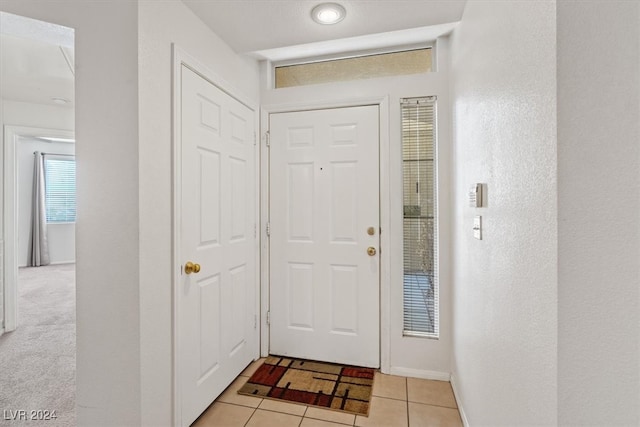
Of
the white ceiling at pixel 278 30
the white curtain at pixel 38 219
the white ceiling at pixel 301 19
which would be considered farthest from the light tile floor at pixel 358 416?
the white curtain at pixel 38 219

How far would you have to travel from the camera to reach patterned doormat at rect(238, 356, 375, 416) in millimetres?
1896

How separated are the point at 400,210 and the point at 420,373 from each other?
1.14 metres

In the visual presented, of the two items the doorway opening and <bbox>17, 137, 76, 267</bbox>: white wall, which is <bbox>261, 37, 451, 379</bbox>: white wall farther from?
<bbox>17, 137, 76, 267</bbox>: white wall

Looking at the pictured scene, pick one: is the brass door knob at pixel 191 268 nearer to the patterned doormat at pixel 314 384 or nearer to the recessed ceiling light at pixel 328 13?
the patterned doormat at pixel 314 384

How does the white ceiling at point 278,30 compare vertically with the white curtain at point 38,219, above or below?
above

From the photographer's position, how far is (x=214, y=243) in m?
1.87

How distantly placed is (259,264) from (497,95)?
189cm

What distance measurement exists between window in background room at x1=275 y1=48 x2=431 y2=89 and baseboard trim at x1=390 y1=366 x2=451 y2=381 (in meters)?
2.10

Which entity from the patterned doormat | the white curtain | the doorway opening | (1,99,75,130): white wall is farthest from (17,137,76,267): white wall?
the patterned doormat

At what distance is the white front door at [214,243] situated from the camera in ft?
5.32

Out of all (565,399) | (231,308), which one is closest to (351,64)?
(231,308)

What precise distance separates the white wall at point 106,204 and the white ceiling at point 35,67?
13.5 inches

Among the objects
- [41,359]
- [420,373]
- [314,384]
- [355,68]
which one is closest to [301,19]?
[355,68]

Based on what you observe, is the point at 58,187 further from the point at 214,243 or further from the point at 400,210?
the point at 400,210
